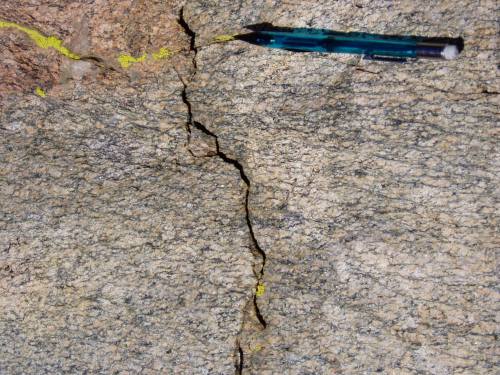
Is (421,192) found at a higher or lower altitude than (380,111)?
lower

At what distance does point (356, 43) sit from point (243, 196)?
1.52ft

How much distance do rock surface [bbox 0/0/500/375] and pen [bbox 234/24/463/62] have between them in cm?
2

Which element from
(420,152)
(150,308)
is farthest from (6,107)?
(420,152)

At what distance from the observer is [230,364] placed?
1679 mm

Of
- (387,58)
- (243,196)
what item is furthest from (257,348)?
(387,58)

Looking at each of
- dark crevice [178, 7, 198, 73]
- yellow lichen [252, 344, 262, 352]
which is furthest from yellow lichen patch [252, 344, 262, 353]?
dark crevice [178, 7, 198, 73]

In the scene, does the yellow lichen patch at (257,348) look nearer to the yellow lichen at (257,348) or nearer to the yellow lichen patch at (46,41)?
the yellow lichen at (257,348)

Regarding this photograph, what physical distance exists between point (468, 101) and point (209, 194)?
654mm

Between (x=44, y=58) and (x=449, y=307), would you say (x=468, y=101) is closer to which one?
(x=449, y=307)

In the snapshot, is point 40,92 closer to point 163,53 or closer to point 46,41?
point 46,41

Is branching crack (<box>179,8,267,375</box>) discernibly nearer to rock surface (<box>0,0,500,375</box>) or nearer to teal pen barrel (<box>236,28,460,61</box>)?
rock surface (<box>0,0,500,375</box>)

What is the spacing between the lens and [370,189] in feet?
5.42

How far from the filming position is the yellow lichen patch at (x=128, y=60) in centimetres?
179

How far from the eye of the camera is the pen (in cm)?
162
